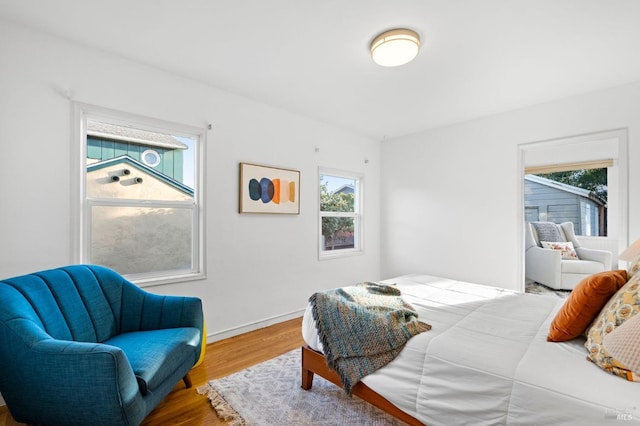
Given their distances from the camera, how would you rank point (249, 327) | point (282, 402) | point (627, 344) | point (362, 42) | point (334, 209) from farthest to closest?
1. point (334, 209)
2. point (249, 327)
3. point (362, 42)
4. point (282, 402)
5. point (627, 344)

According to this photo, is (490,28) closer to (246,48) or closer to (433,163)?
(246,48)

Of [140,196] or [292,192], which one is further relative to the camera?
[292,192]

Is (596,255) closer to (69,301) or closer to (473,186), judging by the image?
(473,186)

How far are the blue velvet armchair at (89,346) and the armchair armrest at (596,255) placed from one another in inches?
213

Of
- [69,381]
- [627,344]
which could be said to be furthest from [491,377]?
[69,381]

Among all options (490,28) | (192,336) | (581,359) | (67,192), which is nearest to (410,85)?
(490,28)

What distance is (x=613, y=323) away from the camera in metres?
1.27

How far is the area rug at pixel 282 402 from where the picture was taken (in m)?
1.78

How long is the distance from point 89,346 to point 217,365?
4.21 feet

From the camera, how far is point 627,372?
114cm

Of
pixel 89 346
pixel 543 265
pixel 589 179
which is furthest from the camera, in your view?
pixel 589 179

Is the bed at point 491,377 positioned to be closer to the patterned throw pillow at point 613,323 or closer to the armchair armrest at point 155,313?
the patterned throw pillow at point 613,323

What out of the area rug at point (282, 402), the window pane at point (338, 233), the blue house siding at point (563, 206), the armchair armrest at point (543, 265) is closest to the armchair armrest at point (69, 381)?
the area rug at point (282, 402)

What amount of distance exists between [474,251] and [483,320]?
7.27ft
